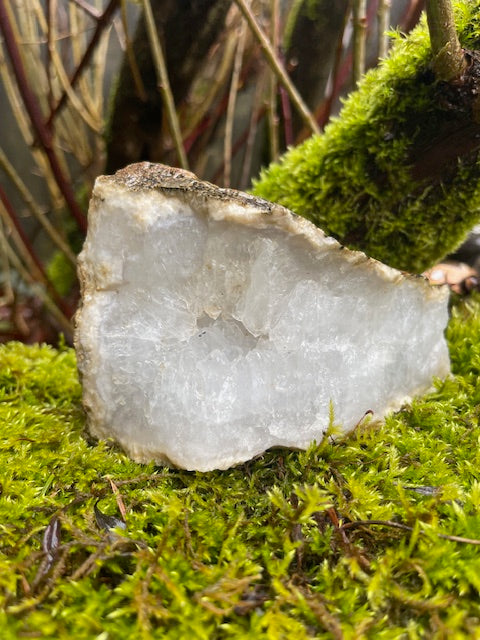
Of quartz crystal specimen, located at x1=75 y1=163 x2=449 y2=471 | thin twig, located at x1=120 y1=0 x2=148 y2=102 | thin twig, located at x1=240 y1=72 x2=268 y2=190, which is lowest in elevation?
quartz crystal specimen, located at x1=75 y1=163 x2=449 y2=471

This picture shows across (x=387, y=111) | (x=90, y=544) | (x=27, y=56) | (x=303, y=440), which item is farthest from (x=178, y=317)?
(x=27, y=56)

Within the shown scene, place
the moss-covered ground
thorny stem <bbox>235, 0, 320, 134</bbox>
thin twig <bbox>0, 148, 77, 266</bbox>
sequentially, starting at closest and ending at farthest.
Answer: the moss-covered ground → thorny stem <bbox>235, 0, 320, 134</bbox> → thin twig <bbox>0, 148, 77, 266</bbox>

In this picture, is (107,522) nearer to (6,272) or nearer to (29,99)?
(29,99)

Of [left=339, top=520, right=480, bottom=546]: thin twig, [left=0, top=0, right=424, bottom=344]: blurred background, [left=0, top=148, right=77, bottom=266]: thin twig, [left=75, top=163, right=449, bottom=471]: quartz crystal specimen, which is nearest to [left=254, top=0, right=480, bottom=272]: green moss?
[left=75, top=163, right=449, bottom=471]: quartz crystal specimen

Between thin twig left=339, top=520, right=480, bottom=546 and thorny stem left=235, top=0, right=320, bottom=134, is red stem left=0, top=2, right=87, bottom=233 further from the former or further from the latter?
thin twig left=339, top=520, right=480, bottom=546

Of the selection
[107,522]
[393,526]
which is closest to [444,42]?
[393,526]

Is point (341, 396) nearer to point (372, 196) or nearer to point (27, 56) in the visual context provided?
point (372, 196)
